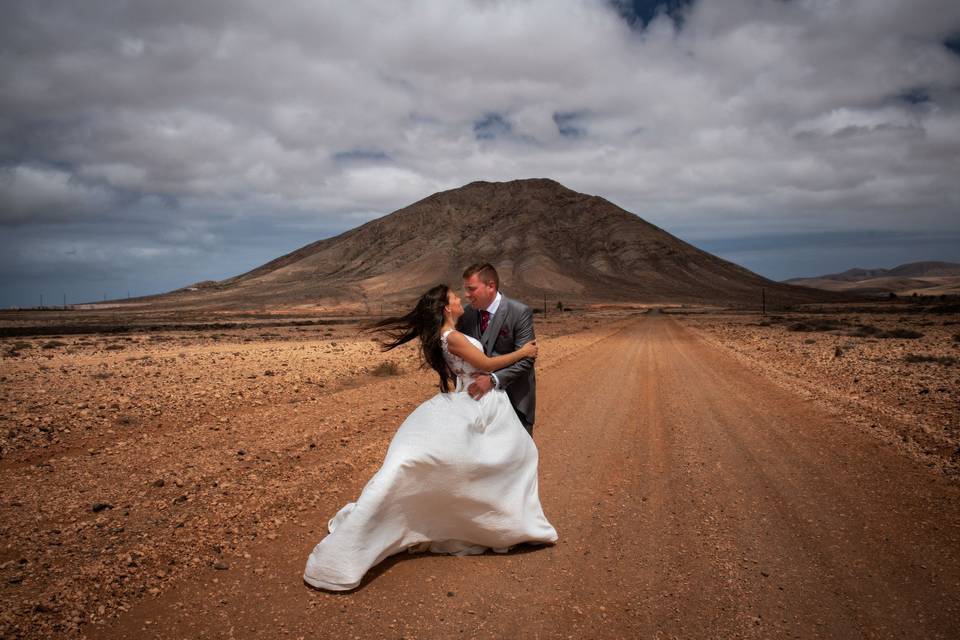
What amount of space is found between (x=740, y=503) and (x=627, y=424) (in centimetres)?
356

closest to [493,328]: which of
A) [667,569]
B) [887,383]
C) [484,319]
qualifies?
[484,319]

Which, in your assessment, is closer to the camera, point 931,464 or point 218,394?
point 931,464

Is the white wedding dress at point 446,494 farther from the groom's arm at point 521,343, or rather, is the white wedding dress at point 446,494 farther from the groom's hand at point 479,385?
the groom's arm at point 521,343

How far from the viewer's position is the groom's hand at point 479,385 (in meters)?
4.48

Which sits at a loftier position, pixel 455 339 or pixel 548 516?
pixel 455 339

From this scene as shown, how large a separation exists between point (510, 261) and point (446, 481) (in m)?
146

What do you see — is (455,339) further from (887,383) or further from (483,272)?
(887,383)

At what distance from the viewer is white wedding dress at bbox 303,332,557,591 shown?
4.05m

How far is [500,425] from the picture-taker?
4.59 meters

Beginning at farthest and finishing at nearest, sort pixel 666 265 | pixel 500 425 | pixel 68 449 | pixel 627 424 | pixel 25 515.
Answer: pixel 666 265, pixel 627 424, pixel 68 449, pixel 25 515, pixel 500 425

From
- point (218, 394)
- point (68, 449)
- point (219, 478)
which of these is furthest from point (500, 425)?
point (218, 394)

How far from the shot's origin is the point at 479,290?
4.81 m

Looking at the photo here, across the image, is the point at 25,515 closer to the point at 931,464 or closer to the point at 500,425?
the point at 500,425

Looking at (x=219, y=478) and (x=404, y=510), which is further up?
(x=404, y=510)
